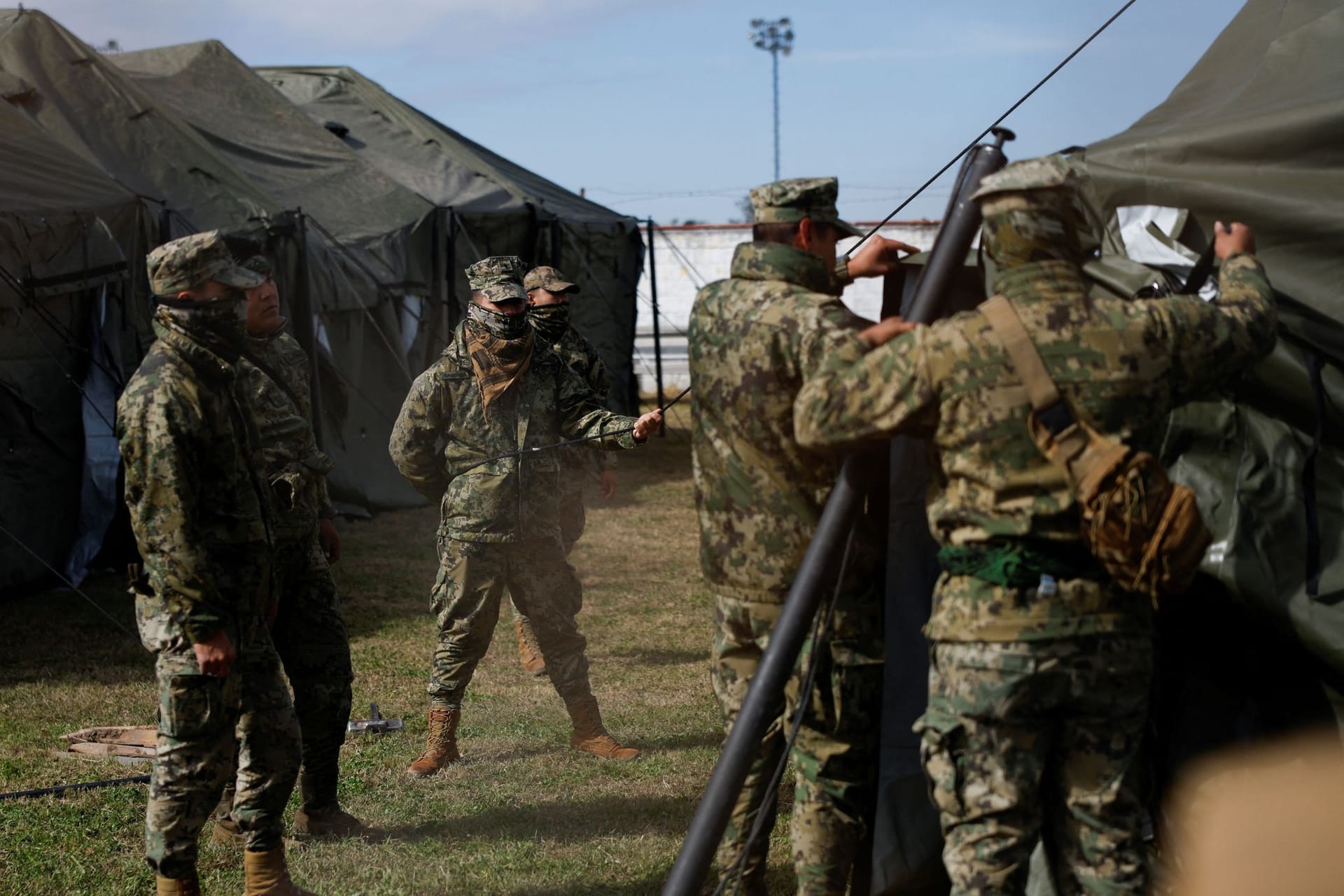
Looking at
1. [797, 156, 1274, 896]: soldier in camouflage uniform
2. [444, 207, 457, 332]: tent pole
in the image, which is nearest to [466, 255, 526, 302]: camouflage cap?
[797, 156, 1274, 896]: soldier in camouflage uniform

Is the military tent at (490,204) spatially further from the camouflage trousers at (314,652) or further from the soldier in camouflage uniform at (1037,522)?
the soldier in camouflage uniform at (1037,522)

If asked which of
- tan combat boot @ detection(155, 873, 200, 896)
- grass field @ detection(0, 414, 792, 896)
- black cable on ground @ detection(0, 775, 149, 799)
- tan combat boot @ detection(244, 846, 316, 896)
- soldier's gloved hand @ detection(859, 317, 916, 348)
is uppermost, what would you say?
soldier's gloved hand @ detection(859, 317, 916, 348)

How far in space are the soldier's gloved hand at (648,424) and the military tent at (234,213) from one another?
19.0ft

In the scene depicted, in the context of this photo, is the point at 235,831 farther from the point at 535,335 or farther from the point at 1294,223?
the point at 1294,223

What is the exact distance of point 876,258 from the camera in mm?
3891

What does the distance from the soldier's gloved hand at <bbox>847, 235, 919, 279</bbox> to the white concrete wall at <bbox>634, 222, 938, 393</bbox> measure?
1949 cm

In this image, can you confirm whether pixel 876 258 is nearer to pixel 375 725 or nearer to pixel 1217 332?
pixel 1217 332

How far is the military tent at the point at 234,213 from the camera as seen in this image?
10594 millimetres

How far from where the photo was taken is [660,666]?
7566mm

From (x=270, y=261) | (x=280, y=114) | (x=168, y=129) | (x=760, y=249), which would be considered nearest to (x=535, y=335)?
(x=760, y=249)

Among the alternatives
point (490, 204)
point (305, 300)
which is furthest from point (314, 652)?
point (490, 204)

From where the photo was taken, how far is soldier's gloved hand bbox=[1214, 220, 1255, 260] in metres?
3.37

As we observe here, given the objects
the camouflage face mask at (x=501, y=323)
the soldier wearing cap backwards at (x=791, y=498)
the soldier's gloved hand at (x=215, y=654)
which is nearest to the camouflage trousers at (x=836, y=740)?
the soldier wearing cap backwards at (x=791, y=498)

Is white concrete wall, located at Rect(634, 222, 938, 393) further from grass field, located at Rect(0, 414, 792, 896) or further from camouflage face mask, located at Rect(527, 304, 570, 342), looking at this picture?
camouflage face mask, located at Rect(527, 304, 570, 342)
